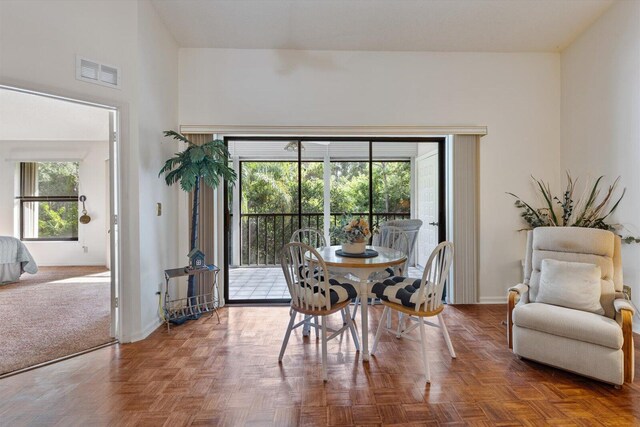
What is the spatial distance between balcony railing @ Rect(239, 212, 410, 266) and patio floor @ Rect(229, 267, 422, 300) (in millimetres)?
138

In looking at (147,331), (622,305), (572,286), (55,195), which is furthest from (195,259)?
(55,195)

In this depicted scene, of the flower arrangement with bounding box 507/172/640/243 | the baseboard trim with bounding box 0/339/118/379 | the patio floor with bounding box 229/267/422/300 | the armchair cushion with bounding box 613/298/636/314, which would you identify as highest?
the flower arrangement with bounding box 507/172/640/243

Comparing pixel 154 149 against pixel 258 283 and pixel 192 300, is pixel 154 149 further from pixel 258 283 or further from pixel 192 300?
pixel 258 283

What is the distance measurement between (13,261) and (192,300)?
11.7 ft

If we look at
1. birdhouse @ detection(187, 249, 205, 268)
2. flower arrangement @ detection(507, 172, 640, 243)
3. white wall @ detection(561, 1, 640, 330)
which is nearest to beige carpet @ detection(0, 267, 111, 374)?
birdhouse @ detection(187, 249, 205, 268)

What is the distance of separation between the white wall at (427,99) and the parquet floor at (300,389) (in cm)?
178

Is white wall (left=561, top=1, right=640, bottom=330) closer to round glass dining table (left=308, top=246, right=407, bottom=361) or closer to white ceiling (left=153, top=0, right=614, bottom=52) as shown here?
white ceiling (left=153, top=0, right=614, bottom=52)

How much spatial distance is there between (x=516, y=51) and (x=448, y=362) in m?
3.76

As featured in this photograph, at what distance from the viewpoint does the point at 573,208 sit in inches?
146

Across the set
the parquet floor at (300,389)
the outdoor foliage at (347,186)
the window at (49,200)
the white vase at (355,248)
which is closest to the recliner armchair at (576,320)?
the parquet floor at (300,389)

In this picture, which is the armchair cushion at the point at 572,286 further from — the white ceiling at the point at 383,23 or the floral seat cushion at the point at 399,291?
the white ceiling at the point at 383,23

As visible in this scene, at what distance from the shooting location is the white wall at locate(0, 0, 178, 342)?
229 cm

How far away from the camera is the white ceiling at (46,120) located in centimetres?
459

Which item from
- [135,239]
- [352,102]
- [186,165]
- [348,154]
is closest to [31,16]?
[186,165]
